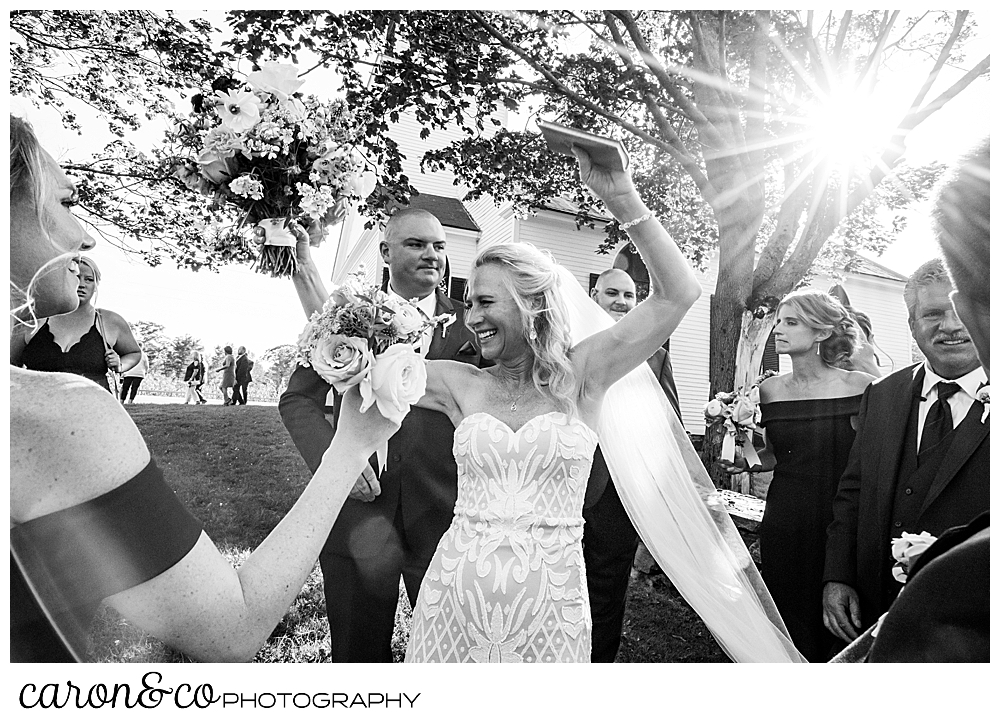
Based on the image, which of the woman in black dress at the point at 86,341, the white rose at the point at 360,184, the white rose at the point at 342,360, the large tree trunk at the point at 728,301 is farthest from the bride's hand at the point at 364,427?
the large tree trunk at the point at 728,301

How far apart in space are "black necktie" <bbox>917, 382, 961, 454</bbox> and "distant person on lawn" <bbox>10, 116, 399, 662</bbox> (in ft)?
6.91

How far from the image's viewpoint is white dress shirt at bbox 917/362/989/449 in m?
2.21

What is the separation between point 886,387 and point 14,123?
9.28ft

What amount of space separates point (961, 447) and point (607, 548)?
4.71ft

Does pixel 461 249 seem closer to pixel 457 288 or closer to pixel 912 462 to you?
pixel 457 288

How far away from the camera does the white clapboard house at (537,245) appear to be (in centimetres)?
267

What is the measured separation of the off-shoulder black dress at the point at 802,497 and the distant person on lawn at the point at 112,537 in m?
2.30

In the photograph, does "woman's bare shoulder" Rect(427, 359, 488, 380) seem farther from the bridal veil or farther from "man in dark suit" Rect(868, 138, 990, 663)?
"man in dark suit" Rect(868, 138, 990, 663)

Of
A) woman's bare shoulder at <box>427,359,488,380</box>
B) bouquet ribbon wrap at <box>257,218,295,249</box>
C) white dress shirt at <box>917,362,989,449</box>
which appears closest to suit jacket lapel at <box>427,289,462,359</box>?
woman's bare shoulder at <box>427,359,488,380</box>

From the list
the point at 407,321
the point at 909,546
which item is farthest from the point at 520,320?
the point at 909,546

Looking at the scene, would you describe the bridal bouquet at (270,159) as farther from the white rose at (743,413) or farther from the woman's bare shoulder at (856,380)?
the woman's bare shoulder at (856,380)

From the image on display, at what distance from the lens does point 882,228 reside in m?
2.89

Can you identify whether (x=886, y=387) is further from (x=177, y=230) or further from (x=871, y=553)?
(x=177, y=230)

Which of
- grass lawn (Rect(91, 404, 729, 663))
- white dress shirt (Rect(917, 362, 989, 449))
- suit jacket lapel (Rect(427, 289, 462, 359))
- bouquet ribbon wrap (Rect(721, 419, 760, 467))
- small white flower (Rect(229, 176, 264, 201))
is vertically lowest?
grass lawn (Rect(91, 404, 729, 663))
